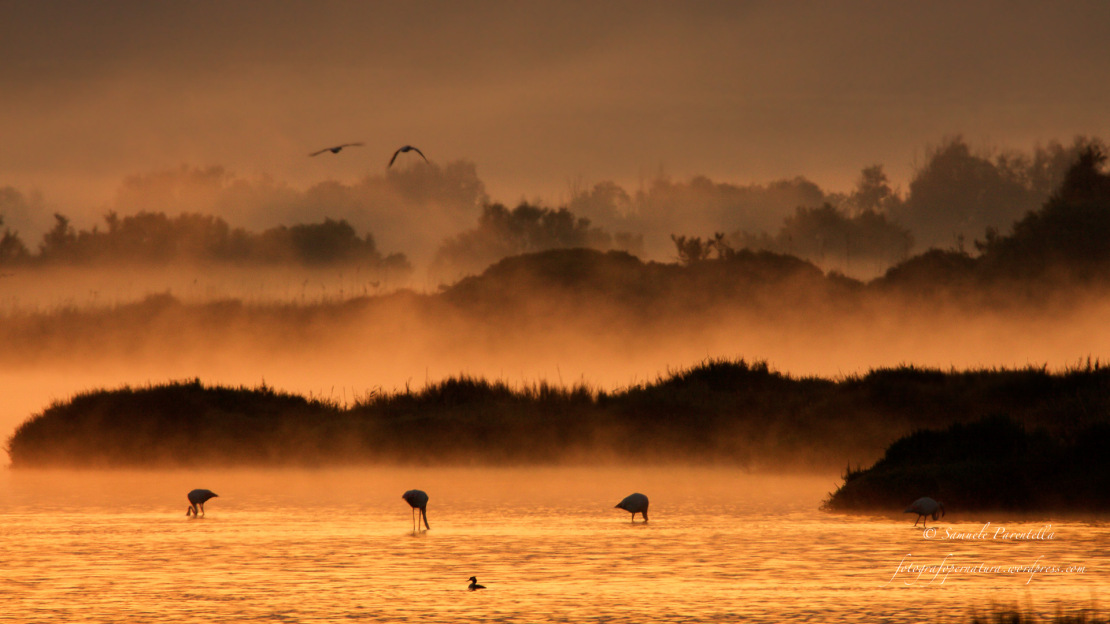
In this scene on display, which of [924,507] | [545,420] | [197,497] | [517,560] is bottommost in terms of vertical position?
[517,560]

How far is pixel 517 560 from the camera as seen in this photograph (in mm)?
22266

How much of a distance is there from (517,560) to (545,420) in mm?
26174

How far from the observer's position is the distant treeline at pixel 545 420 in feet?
139

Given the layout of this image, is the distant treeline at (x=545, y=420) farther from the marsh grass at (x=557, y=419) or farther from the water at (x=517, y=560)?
the water at (x=517, y=560)

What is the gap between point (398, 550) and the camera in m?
23.6

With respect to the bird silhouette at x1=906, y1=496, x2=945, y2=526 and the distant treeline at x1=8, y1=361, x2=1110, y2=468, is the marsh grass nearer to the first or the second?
the distant treeline at x1=8, y1=361, x2=1110, y2=468

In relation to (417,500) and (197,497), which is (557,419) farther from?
(417,500)

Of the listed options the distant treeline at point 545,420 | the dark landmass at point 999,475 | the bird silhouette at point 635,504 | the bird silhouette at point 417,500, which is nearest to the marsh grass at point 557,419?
the distant treeline at point 545,420

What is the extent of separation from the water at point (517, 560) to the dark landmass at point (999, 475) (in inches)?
30.9

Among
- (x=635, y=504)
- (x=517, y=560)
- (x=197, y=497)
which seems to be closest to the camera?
(x=517, y=560)

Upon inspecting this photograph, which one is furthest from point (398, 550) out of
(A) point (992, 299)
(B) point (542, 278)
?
(B) point (542, 278)

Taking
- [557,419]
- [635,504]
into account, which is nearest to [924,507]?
[635,504]

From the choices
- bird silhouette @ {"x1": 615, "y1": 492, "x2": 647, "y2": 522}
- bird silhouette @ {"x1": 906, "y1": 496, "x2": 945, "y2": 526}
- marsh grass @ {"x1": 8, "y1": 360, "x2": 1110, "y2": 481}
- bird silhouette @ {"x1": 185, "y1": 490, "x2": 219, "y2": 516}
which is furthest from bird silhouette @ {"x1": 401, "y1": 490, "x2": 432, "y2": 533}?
marsh grass @ {"x1": 8, "y1": 360, "x2": 1110, "y2": 481}

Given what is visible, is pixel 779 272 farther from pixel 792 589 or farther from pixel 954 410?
pixel 792 589
